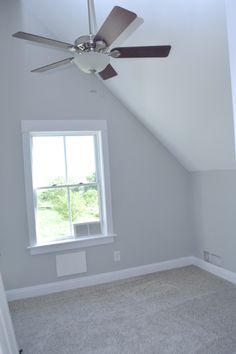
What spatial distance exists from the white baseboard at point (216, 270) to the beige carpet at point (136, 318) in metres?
0.09

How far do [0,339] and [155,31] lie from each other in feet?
8.50

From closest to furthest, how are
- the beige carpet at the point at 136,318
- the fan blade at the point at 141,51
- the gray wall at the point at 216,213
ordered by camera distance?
the fan blade at the point at 141,51 < the beige carpet at the point at 136,318 < the gray wall at the point at 216,213

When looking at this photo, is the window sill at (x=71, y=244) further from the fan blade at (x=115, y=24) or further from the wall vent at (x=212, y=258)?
the fan blade at (x=115, y=24)

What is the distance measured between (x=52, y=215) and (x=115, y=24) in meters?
2.62

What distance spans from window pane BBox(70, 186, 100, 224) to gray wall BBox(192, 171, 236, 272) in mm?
1464

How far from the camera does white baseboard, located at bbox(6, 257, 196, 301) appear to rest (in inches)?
136

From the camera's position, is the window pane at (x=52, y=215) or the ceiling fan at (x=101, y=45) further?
the window pane at (x=52, y=215)

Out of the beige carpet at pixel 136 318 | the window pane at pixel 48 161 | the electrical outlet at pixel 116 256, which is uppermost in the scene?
the window pane at pixel 48 161

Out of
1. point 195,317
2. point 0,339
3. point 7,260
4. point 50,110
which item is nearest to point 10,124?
point 50,110

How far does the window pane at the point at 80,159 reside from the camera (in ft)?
12.4

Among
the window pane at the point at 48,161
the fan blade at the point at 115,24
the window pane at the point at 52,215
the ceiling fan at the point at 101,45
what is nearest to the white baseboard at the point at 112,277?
the window pane at the point at 52,215

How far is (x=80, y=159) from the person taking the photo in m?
3.82

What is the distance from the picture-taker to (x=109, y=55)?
1.87 meters

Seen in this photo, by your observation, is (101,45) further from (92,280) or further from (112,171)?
(92,280)
